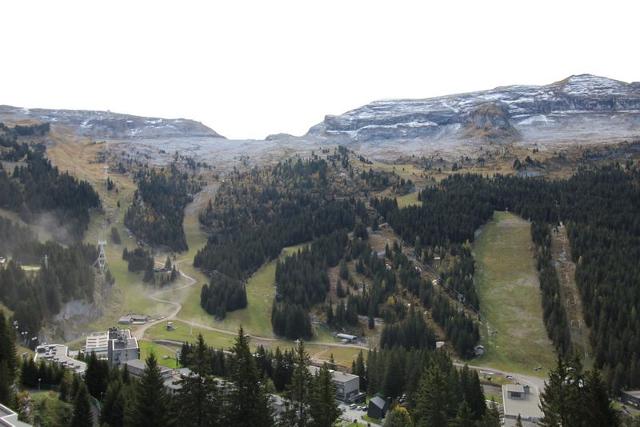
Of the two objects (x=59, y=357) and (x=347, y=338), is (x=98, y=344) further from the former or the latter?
(x=347, y=338)

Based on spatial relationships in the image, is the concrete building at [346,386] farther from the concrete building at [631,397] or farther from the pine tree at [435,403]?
the concrete building at [631,397]

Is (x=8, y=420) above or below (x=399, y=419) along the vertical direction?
above

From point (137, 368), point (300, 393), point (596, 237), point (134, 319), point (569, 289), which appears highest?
point (300, 393)

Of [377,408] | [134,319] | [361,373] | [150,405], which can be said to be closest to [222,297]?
[134,319]

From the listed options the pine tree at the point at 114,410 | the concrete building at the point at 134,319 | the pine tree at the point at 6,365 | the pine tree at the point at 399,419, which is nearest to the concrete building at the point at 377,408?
the pine tree at the point at 399,419

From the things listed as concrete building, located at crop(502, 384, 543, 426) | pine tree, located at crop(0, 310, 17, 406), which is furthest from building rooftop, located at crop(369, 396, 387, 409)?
pine tree, located at crop(0, 310, 17, 406)

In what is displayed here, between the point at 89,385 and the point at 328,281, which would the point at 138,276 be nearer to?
the point at 328,281
